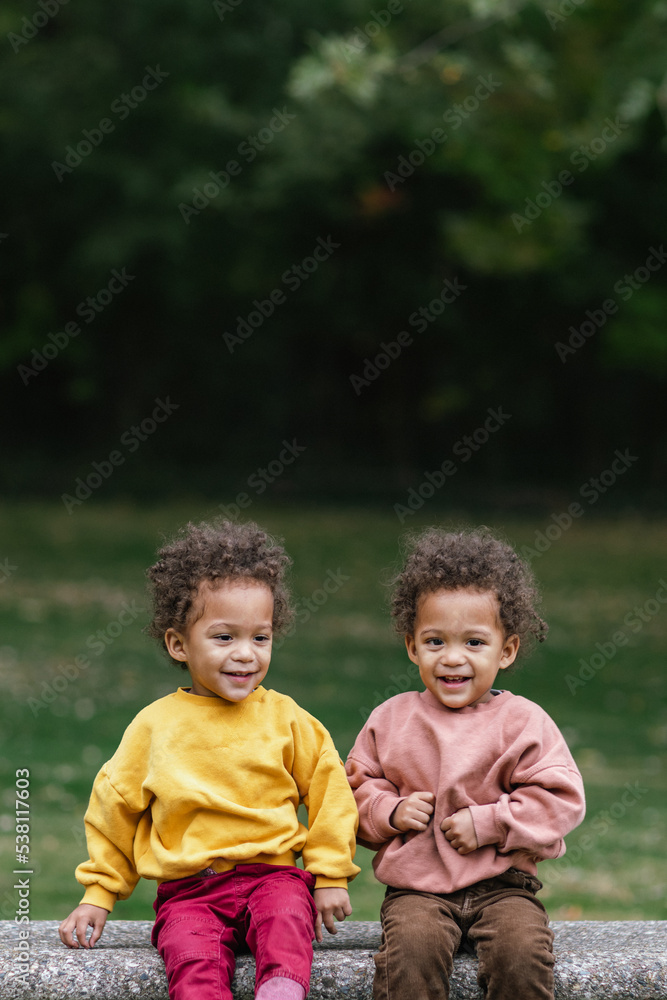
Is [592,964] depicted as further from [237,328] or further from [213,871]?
[237,328]

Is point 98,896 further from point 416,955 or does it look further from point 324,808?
point 416,955

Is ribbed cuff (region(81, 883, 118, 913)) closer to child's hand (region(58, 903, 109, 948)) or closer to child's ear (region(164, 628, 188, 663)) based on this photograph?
child's hand (region(58, 903, 109, 948))

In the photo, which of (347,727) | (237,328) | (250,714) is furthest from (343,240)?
(250,714)

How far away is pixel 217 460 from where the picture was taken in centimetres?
2873
